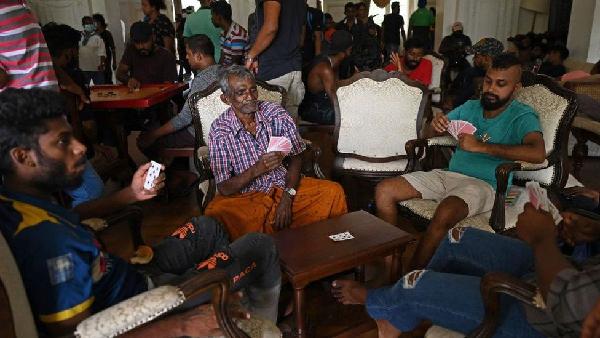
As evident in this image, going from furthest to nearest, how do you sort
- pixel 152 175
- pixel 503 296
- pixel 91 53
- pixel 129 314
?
pixel 91 53, pixel 152 175, pixel 503 296, pixel 129 314

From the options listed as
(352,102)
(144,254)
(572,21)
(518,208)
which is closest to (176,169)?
(352,102)

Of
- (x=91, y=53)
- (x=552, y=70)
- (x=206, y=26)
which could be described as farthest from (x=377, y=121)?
(x=91, y=53)

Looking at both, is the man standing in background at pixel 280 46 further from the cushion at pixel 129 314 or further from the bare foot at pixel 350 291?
the cushion at pixel 129 314

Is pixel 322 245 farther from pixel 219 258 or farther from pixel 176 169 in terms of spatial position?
pixel 176 169

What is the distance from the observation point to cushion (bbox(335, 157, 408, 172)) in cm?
315

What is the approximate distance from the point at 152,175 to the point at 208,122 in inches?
53.5

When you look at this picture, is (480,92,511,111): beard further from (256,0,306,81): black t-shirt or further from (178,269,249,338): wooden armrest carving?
(178,269,249,338): wooden armrest carving

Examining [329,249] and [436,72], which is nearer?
[329,249]

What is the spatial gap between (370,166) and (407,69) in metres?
2.28

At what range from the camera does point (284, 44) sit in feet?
10.7

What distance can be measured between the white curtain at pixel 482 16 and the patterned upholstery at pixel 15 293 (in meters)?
7.80

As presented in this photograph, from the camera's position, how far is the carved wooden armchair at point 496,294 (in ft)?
4.29

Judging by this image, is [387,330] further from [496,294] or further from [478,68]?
[478,68]

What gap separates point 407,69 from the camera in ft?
16.6
